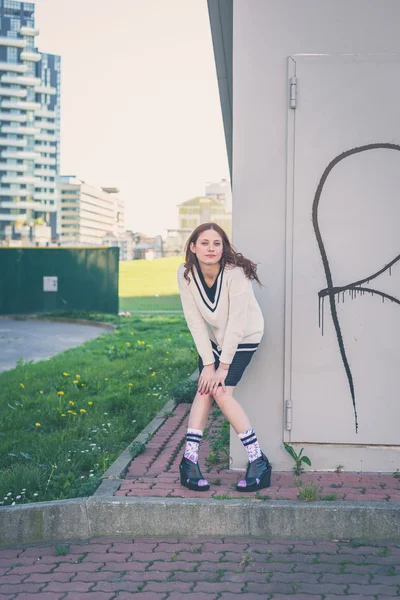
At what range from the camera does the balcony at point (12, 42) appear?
469 ft

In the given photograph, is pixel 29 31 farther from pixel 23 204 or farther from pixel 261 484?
pixel 261 484

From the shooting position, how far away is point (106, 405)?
734 cm

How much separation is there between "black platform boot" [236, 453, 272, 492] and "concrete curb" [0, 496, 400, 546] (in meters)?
0.24

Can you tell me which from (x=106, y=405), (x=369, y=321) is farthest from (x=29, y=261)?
(x=369, y=321)

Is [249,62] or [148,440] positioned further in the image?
[148,440]

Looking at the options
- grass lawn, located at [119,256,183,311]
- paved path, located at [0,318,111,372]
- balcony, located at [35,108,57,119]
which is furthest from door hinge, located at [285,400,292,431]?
balcony, located at [35,108,57,119]

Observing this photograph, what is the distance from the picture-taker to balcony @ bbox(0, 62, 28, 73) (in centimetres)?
14575

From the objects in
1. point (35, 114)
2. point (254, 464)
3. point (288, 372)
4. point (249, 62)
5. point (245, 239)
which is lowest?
point (254, 464)

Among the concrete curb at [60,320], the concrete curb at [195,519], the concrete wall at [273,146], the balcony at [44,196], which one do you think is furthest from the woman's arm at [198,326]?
the balcony at [44,196]

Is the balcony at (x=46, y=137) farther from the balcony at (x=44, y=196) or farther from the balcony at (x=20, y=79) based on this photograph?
the balcony at (x=44, y=196)

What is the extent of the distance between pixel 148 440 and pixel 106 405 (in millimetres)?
1600

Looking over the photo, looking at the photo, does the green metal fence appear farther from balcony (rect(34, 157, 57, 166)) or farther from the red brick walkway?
balcony (rect(34, 157, 57, 166))

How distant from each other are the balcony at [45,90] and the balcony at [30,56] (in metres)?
6.26

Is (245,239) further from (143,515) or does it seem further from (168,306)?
(168,306)
